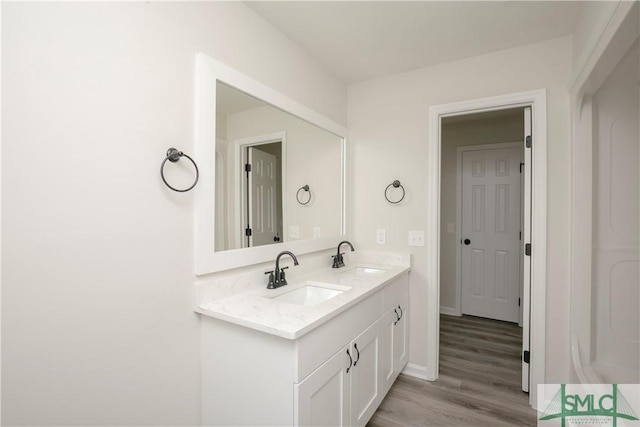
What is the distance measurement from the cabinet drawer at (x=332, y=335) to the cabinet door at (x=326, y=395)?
0.12 feet

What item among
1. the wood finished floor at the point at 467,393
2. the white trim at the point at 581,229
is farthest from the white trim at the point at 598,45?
the wood finished floor at the point at 467,393

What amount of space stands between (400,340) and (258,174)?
5.15 ft

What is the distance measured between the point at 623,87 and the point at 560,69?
36 cm

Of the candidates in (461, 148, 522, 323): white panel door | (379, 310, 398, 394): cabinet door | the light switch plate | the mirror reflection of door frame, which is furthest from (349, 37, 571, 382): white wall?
(461, 148, 522, 323): white panel door

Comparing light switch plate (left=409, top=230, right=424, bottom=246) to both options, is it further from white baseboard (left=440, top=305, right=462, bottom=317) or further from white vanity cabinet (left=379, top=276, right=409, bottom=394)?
white baseboard (left=440, top=305, right=462, bottom=317)

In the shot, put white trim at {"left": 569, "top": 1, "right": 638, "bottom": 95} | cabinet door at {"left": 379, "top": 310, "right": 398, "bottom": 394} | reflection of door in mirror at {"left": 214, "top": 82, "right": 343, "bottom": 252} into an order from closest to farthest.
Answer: white trim at {"left": 569, "top": 1, "right": 638, "bottom": 95}, reflection of door in mirror at {"left": 214, "top": 82, "right": 343, "bottom": 252}, cabinet door at {"left": 379, "top": 310, "right": 398, "bottom": 394}

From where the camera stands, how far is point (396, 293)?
2.21m

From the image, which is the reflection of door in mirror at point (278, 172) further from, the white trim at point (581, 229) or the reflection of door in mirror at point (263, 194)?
the white trim at point (581, 229)

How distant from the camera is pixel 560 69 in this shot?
2006 mm

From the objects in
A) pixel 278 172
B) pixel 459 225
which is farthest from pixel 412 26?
pixel 459 225

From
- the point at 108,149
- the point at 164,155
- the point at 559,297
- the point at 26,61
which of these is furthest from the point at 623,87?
the point at 26,61

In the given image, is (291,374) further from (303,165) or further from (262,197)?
(303,165)

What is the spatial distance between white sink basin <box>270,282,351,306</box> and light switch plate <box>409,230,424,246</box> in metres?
0.89

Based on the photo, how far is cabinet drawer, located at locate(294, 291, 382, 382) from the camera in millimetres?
1205
